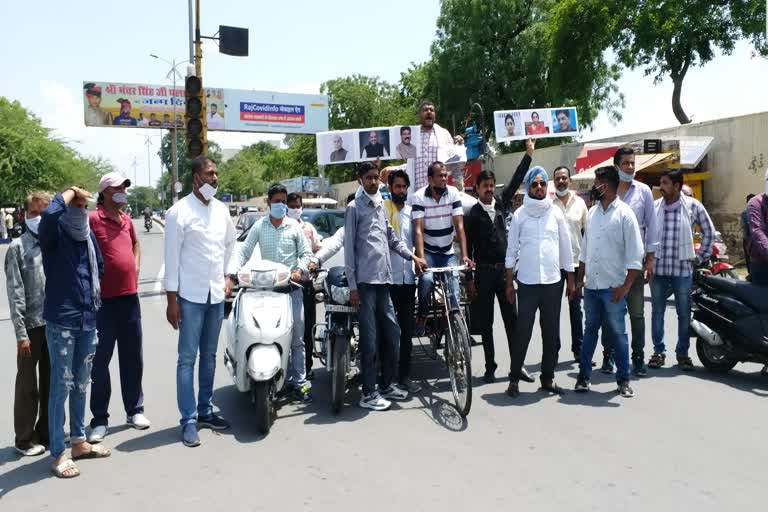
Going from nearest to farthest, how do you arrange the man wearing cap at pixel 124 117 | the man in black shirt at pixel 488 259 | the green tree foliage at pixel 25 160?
1. the man in black shirt at pixel 488 259
2. the green tree foliage at pixel 25 160
3. the man wearing cap at pixel 124 117

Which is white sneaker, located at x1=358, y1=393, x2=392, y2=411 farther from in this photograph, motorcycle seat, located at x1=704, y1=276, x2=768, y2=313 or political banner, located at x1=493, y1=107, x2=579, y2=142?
political banner, located at x1=493, y1=107, x2=579, y2=142

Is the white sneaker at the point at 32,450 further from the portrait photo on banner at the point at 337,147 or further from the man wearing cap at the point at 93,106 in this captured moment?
the man wearing cap at the point at 93,106

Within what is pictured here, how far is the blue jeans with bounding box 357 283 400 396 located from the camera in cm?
569

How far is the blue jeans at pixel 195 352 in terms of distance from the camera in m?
5.05

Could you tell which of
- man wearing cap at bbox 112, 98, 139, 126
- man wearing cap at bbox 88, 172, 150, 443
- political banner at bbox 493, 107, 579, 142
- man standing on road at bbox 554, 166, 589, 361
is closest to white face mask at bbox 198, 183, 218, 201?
man wearing cap at bbox 88, 172, 150, 443

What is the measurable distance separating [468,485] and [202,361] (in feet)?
7.52

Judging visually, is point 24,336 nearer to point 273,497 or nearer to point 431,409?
point 273,497

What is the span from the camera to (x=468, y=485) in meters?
4.02

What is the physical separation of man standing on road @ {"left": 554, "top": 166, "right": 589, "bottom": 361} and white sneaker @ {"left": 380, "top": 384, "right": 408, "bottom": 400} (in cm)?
201

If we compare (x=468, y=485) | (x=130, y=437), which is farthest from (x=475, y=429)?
(x=130, y=437)

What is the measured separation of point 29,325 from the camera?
15.6 ft

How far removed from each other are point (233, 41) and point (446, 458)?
11.2 metres

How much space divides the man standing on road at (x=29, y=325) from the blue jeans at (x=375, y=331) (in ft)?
7.61

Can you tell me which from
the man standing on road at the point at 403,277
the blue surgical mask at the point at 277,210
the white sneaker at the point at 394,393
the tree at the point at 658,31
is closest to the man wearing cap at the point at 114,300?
the blue surgical mask at the point at 277,210
